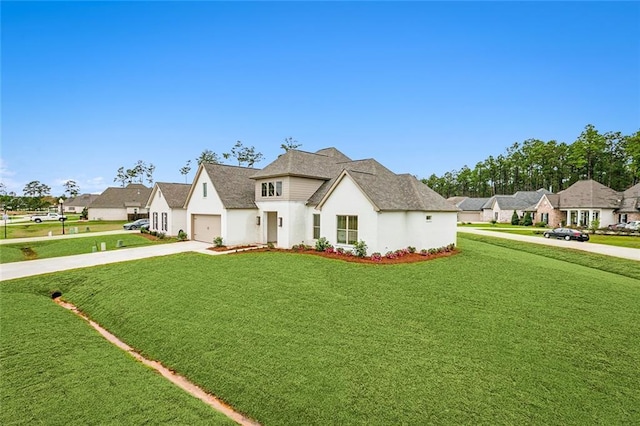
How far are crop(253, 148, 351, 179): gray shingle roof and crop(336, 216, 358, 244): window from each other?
16.2ft

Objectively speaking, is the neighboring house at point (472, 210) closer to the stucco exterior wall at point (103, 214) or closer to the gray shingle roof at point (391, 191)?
the gray shingle roof at point (391, 191)

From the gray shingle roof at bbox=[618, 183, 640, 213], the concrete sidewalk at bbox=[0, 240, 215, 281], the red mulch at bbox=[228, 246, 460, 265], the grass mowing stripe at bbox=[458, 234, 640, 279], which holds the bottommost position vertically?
the grass mowing stripe at bbox=[458, 234, 640, 279]

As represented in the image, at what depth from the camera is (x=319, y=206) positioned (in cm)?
1941

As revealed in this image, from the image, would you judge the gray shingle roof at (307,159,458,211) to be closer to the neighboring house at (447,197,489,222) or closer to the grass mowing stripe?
the grass mowing stripe

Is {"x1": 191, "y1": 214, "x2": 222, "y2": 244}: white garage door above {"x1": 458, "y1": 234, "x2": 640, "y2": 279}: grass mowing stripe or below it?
above

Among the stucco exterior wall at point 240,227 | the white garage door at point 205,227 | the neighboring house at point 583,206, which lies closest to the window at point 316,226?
the stucco exterior wall at point 240,227

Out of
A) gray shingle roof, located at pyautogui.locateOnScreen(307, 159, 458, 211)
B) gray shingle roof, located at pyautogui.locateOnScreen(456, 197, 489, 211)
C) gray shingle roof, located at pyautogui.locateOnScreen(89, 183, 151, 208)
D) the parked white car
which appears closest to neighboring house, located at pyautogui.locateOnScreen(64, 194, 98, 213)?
gray shingle roof, located at pyautogui.locateOnScreen(89, 183, 151, 208)

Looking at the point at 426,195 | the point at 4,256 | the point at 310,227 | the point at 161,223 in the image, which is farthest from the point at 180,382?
the point at 161,223

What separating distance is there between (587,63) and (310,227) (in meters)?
21.7

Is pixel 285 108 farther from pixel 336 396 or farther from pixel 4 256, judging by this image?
pixel 336 396

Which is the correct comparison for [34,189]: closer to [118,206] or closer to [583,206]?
[118,206]

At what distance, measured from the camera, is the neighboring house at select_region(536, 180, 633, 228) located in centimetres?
3944

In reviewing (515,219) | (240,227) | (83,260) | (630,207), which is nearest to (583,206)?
(630,207)

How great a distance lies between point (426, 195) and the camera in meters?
19.5
